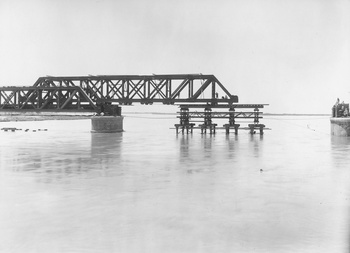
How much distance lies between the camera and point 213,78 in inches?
1452

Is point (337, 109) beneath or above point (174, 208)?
above

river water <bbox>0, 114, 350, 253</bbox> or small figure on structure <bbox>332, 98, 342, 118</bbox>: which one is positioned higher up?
small figure on structure <bbox>332, 98, 342, 118</bbox>

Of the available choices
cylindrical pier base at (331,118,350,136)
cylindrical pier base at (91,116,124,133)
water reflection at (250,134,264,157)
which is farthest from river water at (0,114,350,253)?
cylindrical pier base at (91,116,124,133)

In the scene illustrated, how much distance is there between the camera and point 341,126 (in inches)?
1250

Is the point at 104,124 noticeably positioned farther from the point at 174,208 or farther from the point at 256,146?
the point at 174,208

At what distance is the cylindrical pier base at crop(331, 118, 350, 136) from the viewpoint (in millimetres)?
31094

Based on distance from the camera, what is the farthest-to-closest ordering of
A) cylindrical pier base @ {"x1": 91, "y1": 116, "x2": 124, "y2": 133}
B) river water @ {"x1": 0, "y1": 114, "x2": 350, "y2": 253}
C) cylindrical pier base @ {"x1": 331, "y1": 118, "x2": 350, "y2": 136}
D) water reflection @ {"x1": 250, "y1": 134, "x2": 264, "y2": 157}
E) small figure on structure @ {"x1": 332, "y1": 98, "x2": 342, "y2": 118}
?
1. cylindrical pier base @ {"x1": 91, "y1": 116, "x2": 124, "y2": 133}
2. small figure on structure @ {"x1": 332, "y1": 98, "x2": 342, "y2": 118}
3. cylindrical pier base @ {"x1": 331, "y1": 118, "x2": 350, "y2": 136}
4. water reflection @ {"x1": 250, "y1": 134, "x2": 264, "y2": 157}
5. river water @ {"x1": 0, "y1": 114, "x2": 350, "y2": 253}

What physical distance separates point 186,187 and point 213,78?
28.4 meters

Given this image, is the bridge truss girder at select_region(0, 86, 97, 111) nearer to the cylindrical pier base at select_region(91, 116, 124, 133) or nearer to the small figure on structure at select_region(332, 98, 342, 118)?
the cylindrical pier base at select_region(91, 116, 124, 133)

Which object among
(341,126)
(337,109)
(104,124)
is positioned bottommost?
(341,126)

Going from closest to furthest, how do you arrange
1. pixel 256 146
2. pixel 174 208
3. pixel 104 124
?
1. pixel 174 208
2. pixel 256 146
3. pixel 104 124

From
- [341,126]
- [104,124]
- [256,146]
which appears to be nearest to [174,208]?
[256,146]

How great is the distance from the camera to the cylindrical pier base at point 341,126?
31094mm

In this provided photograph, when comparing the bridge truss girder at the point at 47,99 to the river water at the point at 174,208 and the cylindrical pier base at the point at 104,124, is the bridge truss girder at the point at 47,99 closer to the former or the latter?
the cylindrical pier base at the point at 104,124
